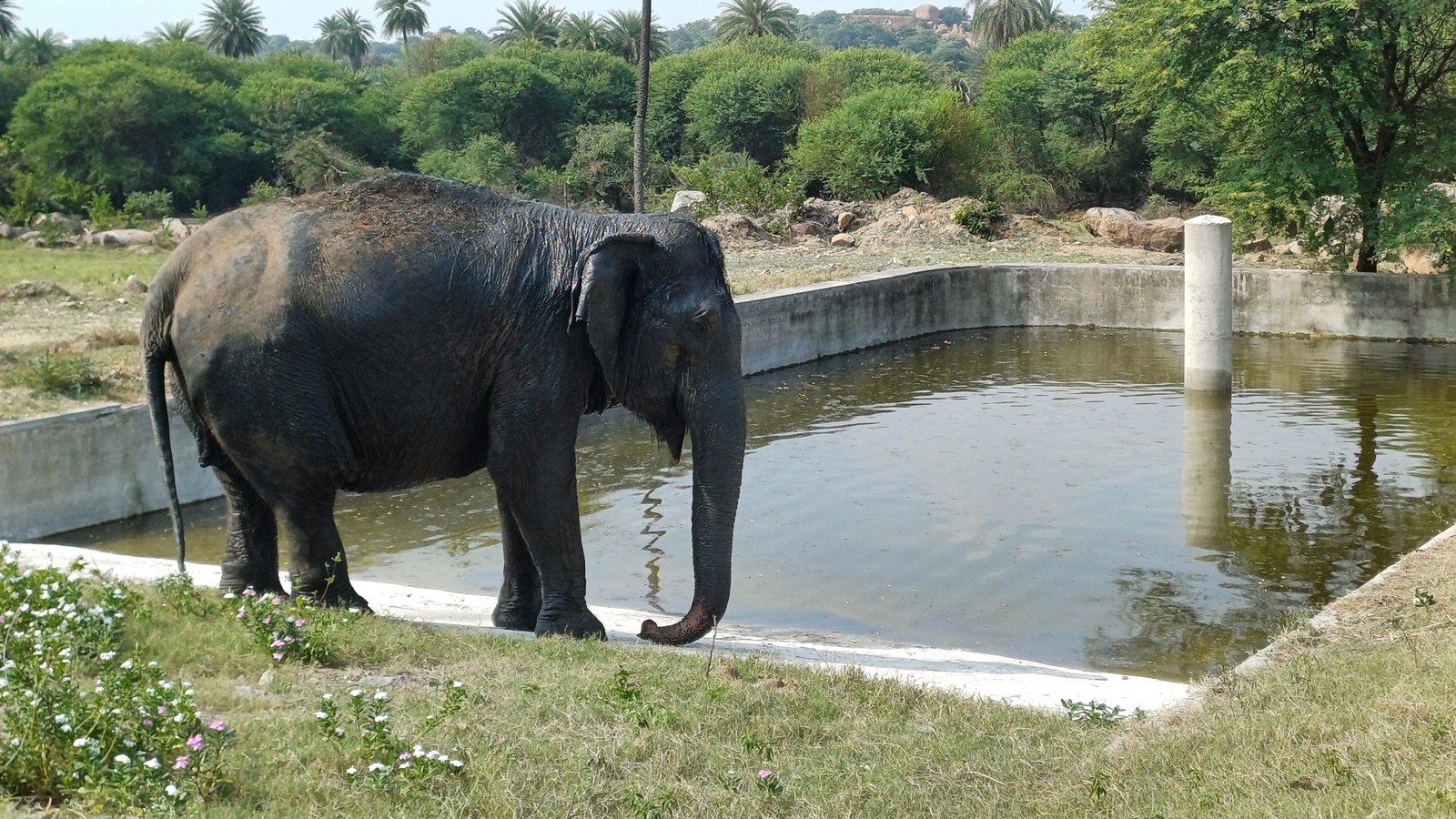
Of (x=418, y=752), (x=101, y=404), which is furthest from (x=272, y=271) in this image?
(x=101, y=404)

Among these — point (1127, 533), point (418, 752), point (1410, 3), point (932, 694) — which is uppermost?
point (1410, 3)

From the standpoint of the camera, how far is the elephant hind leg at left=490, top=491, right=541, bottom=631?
8.73 meters

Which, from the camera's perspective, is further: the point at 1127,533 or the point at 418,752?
the point at 1127,533

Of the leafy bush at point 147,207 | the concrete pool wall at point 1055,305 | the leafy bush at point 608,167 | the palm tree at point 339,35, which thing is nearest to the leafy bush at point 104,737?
the concrete pool wall at point 1055,305

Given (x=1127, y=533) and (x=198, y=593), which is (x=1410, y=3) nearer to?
(x=1127, y=533)

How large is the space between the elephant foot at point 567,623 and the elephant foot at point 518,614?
0.47 meters

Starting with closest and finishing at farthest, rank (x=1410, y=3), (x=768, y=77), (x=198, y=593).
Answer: (x=198, y=593), (x=1410, y=3), (x=768, y=77)

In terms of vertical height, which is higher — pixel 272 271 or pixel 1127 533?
pixel 272 271

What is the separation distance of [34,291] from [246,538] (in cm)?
1355

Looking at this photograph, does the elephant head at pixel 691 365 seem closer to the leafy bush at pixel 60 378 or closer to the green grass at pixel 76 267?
the leafy bush at pixel 60 378

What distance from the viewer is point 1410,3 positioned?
22.5 meters

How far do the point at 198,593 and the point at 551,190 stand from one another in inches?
1581

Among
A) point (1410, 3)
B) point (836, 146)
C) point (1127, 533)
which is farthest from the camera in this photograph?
Answer: point (836, 146)

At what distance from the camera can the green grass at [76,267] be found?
2230 centimetres
